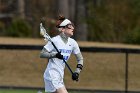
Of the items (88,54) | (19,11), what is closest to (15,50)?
(88,54)

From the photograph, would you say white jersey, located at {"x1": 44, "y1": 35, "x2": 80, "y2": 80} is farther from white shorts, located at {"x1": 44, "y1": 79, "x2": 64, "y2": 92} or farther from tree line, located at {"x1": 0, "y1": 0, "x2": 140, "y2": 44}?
tree line, located at {"x1": 0, "y1": 0, "x2": 140, "y2": 44}

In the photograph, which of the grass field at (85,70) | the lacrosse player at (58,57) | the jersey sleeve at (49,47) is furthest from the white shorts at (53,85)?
the grass field at (85,70)

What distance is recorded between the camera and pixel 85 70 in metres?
20.1

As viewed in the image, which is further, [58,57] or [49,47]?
[49,47]

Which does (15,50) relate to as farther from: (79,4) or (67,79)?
(79,4)

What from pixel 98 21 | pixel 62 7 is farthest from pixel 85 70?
pixel 98 21

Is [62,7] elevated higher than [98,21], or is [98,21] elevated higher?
[62,7]

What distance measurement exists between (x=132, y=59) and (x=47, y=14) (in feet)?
99.1

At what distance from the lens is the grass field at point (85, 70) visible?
19.5 metres

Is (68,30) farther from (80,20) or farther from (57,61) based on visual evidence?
(80,20)

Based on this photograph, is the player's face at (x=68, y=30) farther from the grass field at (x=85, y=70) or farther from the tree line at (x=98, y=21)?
the tree line at (x=98, y=21)

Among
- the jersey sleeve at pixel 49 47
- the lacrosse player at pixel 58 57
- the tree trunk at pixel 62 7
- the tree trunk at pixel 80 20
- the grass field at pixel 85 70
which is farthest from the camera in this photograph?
the tree trunk at pixel 62 7

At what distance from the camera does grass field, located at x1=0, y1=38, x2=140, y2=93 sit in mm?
19453

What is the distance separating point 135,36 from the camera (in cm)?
2911
